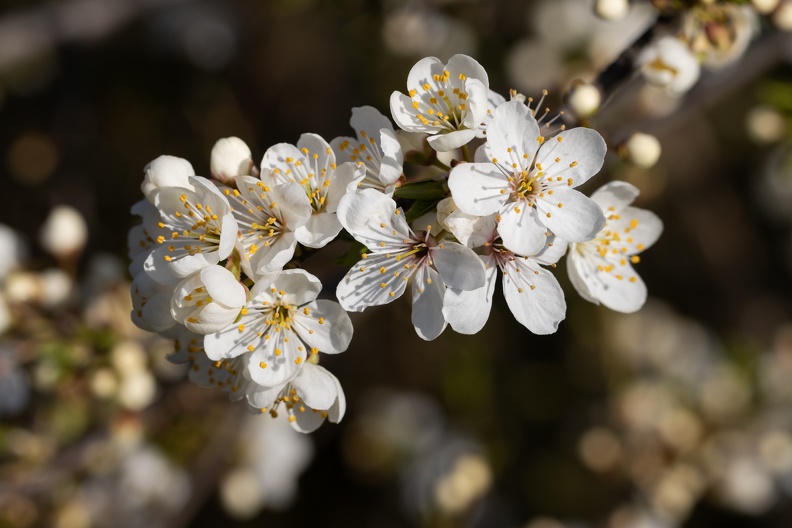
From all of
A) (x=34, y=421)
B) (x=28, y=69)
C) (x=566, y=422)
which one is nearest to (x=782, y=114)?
(x=566, y=422)

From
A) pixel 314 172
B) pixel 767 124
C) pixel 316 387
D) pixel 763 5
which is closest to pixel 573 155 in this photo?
pixel 314 172

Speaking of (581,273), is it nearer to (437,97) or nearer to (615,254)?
(615,254)

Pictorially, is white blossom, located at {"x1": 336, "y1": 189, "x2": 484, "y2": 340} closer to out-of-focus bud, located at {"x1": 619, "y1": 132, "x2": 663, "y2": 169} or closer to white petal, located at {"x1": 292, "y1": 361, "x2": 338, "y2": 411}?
white petal, located at {"x1": 292, "y1": 361, "x2": 338, "y2": 411}

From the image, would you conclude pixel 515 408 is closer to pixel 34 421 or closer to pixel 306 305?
pixel 34 421

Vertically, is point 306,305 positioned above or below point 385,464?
above

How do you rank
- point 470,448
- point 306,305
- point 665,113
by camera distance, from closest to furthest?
point 306,305 → point 665,113 → point 470,448

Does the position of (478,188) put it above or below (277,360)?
above

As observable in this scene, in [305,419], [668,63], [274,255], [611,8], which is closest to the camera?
[274,255]

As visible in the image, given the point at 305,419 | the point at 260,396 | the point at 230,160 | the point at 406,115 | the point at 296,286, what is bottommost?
the point at 305,419
